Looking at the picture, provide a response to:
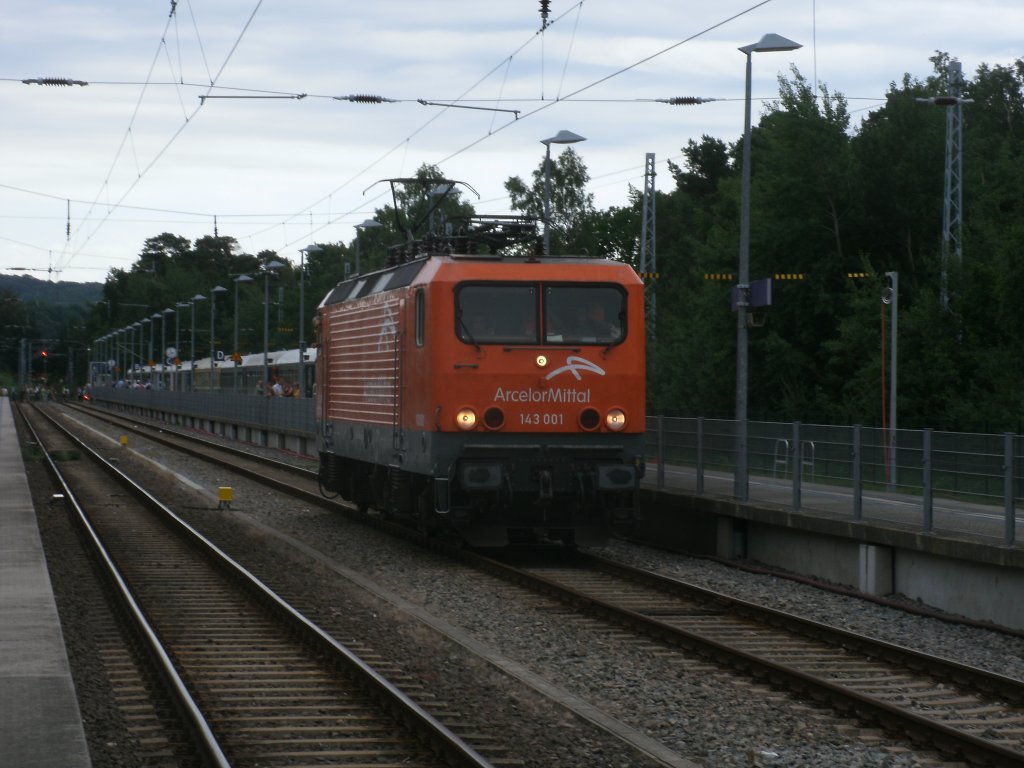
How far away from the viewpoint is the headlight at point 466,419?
666 inches

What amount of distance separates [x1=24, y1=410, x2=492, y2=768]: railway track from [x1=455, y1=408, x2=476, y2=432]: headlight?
283cm

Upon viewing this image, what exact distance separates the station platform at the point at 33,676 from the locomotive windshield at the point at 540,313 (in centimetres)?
528

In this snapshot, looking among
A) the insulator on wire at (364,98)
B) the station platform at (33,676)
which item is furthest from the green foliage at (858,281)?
the station platform at (33,676)

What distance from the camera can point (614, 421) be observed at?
17.3m

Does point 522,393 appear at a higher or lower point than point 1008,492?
higher

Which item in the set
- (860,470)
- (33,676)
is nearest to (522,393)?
(860,470)

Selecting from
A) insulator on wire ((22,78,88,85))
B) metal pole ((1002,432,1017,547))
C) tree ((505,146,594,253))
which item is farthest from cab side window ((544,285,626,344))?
tree ((505,146,594,253))

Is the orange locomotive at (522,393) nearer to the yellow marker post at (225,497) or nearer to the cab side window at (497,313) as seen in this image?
the cab side window at (497,313)

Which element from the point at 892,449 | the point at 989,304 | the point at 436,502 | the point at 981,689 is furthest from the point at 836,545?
the point at 989,304

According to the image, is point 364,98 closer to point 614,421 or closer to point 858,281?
point 614,421

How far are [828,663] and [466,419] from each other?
21.0ft

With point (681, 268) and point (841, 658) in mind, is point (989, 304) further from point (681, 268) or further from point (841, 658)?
point (681, 268)

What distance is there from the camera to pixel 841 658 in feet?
38.3

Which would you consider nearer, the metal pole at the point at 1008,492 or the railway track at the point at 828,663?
the railway track at the point at 828,663
